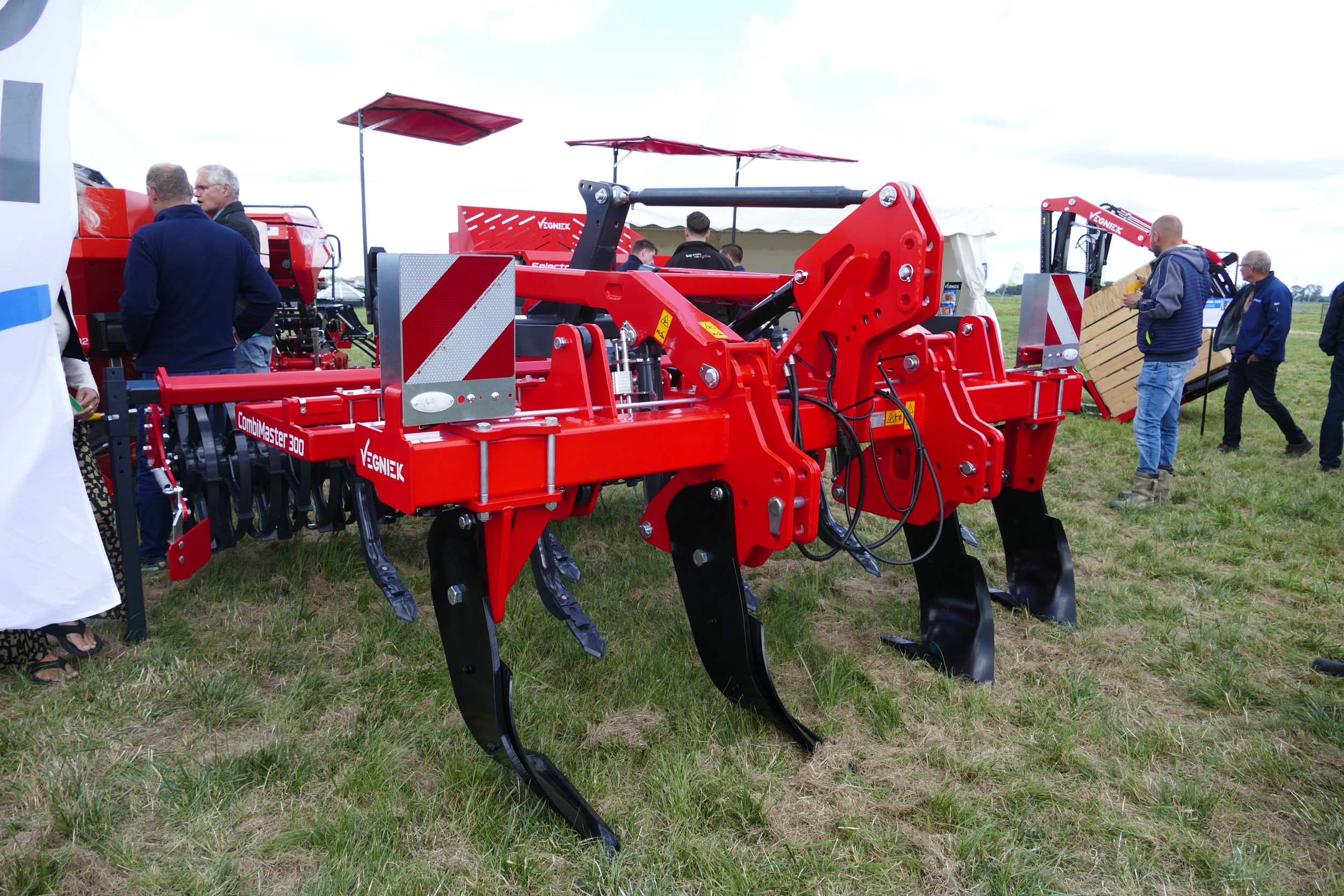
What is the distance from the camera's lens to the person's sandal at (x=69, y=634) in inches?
129

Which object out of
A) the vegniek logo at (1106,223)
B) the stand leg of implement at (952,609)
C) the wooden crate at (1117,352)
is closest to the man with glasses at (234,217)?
the stand leg of implement at (952,609)

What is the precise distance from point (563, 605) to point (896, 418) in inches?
61.0

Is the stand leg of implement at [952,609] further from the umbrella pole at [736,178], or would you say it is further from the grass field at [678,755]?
the umbrella pole at [736,178]

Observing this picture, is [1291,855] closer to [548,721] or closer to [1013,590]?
[1013,590]

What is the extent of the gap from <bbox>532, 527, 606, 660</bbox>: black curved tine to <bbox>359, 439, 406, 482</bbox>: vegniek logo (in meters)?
1.22

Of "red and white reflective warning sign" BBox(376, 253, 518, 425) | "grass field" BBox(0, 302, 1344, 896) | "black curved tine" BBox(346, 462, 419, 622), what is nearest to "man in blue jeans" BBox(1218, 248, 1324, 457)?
"grass field" BBox(0, 302, 1344, 896)

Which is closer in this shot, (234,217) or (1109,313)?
(234,217)

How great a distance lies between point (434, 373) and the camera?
2.03 m

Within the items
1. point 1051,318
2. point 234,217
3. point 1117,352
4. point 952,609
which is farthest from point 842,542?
point 1117,352

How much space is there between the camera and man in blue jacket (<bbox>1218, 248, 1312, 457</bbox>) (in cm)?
793

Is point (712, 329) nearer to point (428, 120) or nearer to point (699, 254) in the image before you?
point (699, 254)

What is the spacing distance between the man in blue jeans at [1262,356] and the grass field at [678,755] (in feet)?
14.4

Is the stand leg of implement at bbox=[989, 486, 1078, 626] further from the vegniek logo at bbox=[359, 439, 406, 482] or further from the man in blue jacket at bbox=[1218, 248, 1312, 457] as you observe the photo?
the man in blue jacket at bbox=[1218, 248, 1312, 457]

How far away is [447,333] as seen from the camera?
2.02 m
